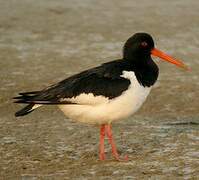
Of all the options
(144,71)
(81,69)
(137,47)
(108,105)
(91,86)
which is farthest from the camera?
(81,69)

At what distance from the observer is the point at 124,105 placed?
8.16 meters

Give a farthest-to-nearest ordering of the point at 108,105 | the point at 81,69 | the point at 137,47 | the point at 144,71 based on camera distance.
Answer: the point at 81,69 → the point at 137,47 → the point at 144,71 → the point at 108,105

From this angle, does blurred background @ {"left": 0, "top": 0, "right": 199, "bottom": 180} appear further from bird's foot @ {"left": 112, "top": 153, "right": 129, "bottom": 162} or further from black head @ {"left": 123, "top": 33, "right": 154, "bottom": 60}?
black head @ {"left": 123, "top": 33, "right": 154, "bottom": 60}

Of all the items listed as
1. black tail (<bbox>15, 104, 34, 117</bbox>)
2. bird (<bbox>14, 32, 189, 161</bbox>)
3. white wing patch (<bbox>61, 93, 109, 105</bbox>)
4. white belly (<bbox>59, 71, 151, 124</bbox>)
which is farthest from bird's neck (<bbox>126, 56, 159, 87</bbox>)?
black tail (<bbox>15, 104, 34, 117</bbox>)

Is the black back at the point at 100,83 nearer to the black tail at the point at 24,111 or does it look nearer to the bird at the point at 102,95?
the bird at the point at 102,95

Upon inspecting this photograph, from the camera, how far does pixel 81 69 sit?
13891mm

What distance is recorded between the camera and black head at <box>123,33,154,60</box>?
8.84m

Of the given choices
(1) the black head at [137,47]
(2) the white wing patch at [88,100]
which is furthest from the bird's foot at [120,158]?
(1) the black head at [137,47]

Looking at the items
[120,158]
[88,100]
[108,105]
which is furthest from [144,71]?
[120,158]

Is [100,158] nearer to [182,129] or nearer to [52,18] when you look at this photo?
[182,129]

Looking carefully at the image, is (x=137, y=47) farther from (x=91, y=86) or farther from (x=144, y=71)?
(x=91, y=86)

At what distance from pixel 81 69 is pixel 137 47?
508 cm

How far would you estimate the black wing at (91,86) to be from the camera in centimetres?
820

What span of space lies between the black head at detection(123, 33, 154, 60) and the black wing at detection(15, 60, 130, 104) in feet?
1.34
